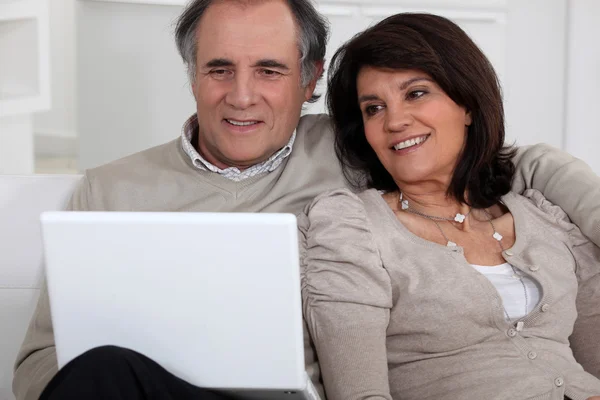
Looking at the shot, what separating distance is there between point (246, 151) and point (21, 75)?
2.29 m

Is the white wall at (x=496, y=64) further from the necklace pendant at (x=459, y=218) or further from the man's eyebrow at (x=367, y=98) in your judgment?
the necklace pendant at (x=459, y=218)

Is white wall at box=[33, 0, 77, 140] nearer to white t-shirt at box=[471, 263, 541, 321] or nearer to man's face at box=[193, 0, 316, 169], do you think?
man's face at box=[193, 0, 316, 169]

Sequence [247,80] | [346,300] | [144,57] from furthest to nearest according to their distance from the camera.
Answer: [144,57] < [247,80] < [346,300]

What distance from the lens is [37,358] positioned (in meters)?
1.89

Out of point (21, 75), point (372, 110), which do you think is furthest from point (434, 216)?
point (21, 75)

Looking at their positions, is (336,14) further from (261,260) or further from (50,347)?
(261,260)

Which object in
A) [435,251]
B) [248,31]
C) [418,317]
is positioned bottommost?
[418,317]

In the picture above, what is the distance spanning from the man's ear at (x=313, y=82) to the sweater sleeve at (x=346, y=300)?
459 millimetres

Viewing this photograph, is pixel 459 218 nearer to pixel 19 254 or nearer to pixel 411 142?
pixel 411 142

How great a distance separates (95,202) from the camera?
2057mm

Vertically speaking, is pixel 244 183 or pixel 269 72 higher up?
pixel 269 72

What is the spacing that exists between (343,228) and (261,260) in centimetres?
→ 57

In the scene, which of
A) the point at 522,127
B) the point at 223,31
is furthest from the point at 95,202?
the point at 522,127

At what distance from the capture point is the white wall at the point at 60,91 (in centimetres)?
556
